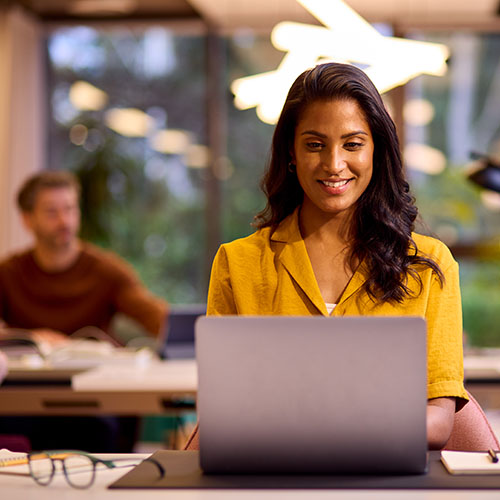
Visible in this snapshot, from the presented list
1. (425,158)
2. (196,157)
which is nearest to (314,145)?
(425,158)

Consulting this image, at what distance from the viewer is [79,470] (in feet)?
4.23

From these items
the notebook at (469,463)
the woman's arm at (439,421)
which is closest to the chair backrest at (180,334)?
the woman's arm at (439,421)

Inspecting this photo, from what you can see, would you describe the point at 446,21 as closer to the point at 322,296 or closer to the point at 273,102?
the point at 273,102

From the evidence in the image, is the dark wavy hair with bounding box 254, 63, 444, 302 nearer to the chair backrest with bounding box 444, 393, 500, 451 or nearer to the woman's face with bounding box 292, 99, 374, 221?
the woman's face with bounding box 292, 99, 374, 221

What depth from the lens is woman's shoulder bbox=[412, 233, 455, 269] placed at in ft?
5.39

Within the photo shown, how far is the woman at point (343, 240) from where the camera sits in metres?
1.59

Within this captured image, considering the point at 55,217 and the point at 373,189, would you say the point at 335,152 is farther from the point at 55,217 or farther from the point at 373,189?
the point at 55,217

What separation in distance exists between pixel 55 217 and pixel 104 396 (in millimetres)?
1384

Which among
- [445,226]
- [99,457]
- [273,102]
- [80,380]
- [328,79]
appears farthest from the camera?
[445,226]

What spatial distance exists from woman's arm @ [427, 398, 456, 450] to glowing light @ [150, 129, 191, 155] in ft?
14.8

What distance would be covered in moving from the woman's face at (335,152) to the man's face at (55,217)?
2.24 meters

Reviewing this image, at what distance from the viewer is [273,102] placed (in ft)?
9.38

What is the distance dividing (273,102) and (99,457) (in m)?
1.81

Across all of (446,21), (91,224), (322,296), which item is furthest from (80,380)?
(446,21)
